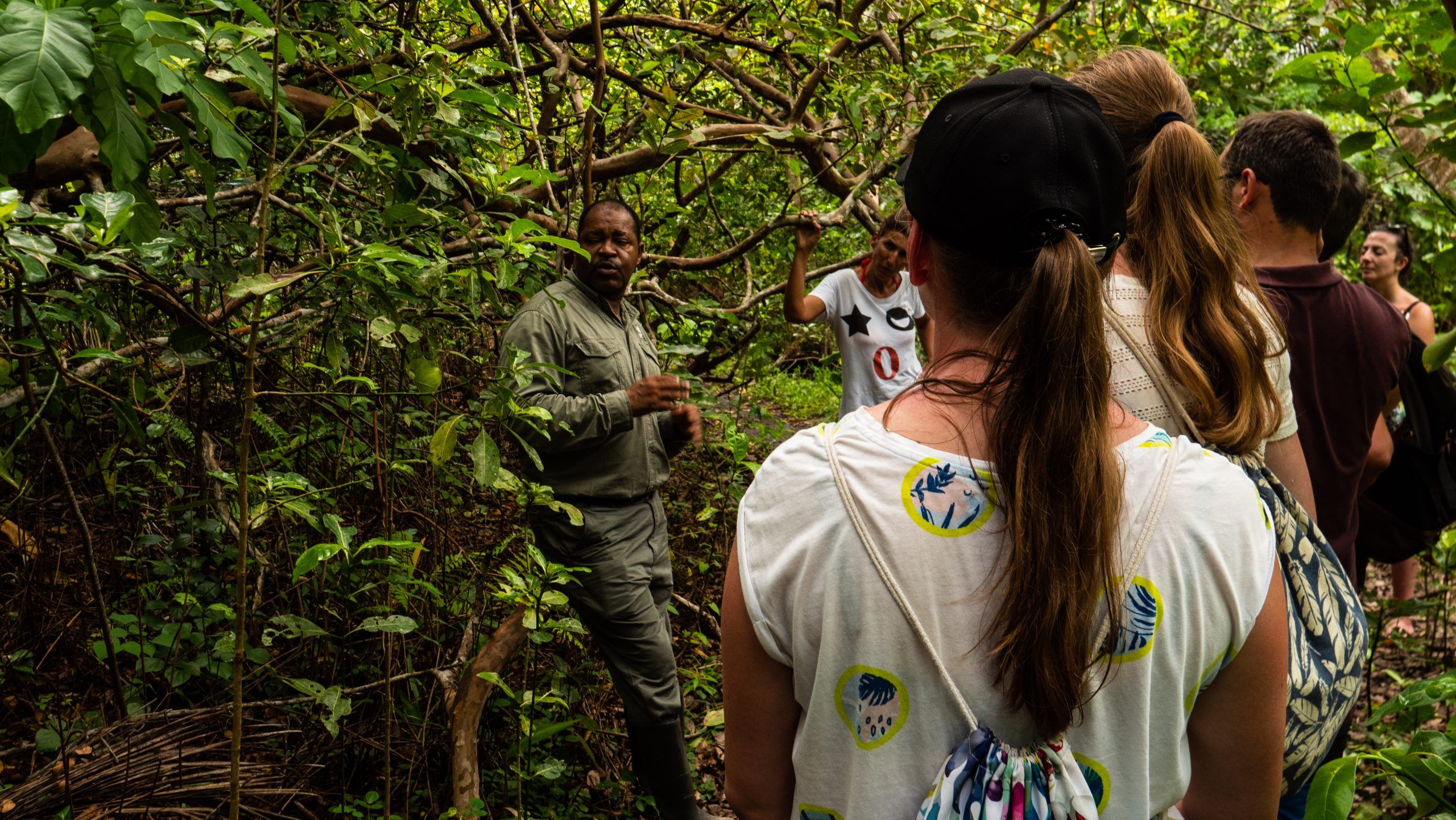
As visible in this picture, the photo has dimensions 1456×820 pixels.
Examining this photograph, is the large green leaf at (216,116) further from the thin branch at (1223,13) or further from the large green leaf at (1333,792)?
the thin branch at (1223,13)

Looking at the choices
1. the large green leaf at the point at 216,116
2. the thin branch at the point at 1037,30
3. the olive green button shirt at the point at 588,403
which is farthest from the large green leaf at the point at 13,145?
the thin branch at the point at 1037,30

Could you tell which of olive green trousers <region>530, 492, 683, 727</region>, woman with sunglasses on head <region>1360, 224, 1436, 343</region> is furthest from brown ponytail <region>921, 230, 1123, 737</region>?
woman with sunglasses on head <region>1360, 224, 1436, 343</region>

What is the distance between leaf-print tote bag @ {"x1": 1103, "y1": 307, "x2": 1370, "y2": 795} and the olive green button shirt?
1963 millimetres

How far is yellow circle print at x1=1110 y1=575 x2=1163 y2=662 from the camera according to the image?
1044 mm

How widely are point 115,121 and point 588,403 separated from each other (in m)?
1.71

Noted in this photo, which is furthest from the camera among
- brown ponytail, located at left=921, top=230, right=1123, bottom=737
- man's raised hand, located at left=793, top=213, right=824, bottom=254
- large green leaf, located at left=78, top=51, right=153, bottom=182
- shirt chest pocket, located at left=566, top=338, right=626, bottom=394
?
man's raised hand, located at left=793, top=213, right=824, bottom=254

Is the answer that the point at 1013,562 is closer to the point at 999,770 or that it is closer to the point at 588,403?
the point at 999,770

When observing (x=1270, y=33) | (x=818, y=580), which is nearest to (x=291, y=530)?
(x=818, y=580)

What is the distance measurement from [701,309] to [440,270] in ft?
6.61

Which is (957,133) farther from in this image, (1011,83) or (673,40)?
(673,40)

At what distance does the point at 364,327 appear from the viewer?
2303 mm

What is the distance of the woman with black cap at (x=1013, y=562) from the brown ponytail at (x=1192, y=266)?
1.41 feet

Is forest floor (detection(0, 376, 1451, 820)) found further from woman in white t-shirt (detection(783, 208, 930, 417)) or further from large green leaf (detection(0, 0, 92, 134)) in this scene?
large green leaf (detection(0, 0, 92, 134))

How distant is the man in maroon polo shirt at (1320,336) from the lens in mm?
2473
